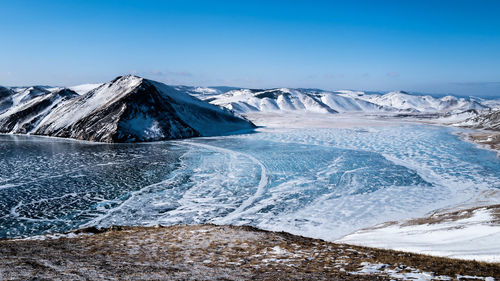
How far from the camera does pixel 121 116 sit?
5478 cm

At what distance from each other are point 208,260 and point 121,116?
49640mm

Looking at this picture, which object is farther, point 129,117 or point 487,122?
point 487,122

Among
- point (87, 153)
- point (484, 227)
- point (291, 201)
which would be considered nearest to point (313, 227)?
point (291, 201)

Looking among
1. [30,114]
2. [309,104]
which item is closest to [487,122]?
[309,104]

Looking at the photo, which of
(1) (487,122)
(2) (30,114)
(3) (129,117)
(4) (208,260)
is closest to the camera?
(4) (208,260)

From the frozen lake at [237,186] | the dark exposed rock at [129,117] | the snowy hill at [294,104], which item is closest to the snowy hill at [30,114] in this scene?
the dark exposed rock at [129,117]

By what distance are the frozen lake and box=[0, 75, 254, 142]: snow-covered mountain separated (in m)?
12.3

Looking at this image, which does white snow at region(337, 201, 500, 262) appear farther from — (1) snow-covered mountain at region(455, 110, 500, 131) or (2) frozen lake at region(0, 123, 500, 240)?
(1) snow-covered mountain at region(455, 110, 500, 131)

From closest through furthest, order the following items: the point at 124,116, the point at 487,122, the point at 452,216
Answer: the point at 452,216 < the point at 124,116 < the point at 487,122

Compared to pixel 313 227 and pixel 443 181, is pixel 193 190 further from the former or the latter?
pixel 443 181

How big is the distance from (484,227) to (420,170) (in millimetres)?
18181

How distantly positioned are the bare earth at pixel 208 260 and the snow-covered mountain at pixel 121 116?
4176 cm

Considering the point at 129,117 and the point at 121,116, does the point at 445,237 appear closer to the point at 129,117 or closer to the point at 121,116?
the point at 121,116

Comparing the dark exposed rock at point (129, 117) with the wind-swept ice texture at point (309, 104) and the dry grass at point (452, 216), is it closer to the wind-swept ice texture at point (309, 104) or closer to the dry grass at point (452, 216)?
the dry grass at point (452, 216)
